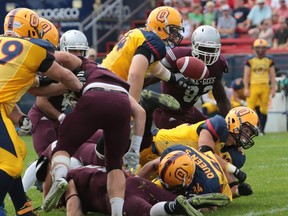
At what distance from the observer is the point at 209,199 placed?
5.27 metres

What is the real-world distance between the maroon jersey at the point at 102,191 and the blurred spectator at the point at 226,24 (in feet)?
36.2

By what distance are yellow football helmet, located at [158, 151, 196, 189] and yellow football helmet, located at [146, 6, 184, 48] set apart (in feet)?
4.58

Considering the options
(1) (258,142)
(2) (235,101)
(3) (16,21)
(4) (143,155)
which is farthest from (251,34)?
(3) (16,21)

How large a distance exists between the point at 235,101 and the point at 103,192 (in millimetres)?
9554

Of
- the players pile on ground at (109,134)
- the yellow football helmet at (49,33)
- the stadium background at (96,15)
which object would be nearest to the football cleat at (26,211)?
the players pile on ground at (109,134)

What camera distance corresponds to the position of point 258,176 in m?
8.17

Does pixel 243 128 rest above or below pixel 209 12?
above

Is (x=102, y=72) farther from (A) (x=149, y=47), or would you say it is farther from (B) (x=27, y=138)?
(B) (x=27, y=138)

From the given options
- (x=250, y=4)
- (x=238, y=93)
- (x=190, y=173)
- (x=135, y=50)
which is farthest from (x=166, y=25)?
(x=250, y=4)

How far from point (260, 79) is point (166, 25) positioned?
775cm

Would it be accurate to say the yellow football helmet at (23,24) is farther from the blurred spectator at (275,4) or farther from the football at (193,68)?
the blurred spectator at (275,4)

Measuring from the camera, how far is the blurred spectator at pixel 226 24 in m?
16.2

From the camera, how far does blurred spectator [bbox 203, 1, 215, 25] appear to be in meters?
16.5

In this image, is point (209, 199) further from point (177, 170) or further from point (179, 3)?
point (179, 3)
